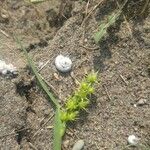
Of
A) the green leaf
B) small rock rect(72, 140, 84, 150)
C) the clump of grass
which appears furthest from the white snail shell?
small rock rect(72, 140, 84, 150)

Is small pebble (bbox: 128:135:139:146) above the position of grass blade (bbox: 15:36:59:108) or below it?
below

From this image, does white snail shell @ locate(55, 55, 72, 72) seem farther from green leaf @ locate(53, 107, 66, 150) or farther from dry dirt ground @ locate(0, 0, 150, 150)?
green leaf @ locate(53, 107, 66, 150)

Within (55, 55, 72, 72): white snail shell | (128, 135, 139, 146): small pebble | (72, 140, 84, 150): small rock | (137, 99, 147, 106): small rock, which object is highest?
(55, 55, 72, 72): white snail shell

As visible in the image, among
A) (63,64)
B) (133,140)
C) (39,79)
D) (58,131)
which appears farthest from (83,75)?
(133,140)

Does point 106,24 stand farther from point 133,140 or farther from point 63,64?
point 133,140

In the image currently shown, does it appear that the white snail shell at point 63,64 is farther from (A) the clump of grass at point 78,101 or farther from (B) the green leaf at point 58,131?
(B) the green leaf at point 58,131
